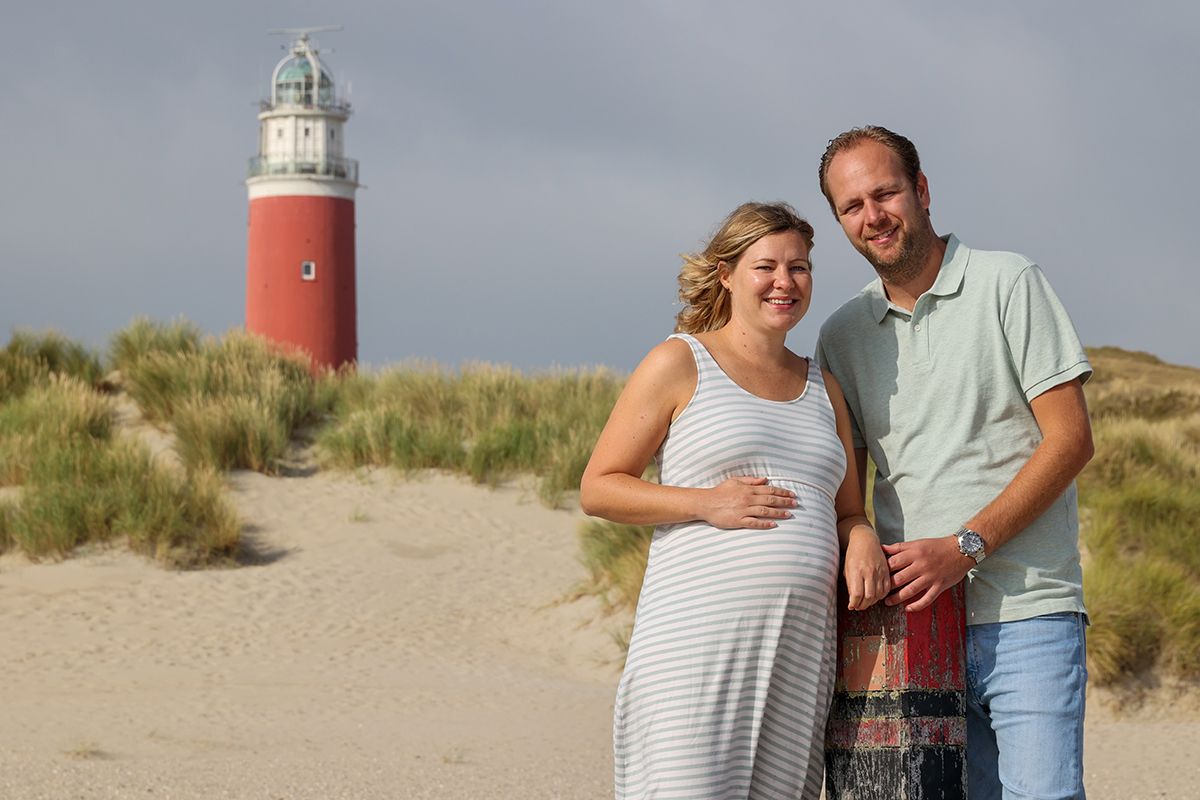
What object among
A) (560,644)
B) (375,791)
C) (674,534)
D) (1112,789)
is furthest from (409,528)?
(674,534)

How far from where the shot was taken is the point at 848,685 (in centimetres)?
296

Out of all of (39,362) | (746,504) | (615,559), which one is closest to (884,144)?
(746,504)

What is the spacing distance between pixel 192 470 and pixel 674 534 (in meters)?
10.5

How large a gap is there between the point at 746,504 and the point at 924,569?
1.28 ft

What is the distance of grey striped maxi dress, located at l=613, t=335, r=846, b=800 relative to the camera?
113 inches

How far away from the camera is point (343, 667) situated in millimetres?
9438

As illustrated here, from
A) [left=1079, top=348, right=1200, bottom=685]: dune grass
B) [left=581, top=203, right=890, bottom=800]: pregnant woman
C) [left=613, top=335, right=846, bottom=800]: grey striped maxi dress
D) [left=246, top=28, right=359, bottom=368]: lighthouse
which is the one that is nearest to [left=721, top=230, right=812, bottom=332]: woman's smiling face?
[left=581, top=203, right=890, bottom=800]: pregnant woman

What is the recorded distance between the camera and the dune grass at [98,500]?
11.1 m

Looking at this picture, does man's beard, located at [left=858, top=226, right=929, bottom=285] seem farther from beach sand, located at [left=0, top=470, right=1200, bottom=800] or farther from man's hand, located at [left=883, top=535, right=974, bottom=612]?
beach sand, located at [left=0, top=470, right=1200, bottom=800]

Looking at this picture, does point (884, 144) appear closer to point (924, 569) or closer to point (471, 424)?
point (924, 569)

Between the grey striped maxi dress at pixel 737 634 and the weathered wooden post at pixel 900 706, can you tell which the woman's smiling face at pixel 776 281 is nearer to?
the grey striped maxi dress at pixel 737 634

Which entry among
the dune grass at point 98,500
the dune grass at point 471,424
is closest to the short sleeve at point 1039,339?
the dune grass at point 98,500

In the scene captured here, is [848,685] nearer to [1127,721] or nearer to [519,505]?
[1127,721]

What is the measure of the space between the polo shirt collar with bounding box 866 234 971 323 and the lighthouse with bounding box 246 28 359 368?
24005 mm
